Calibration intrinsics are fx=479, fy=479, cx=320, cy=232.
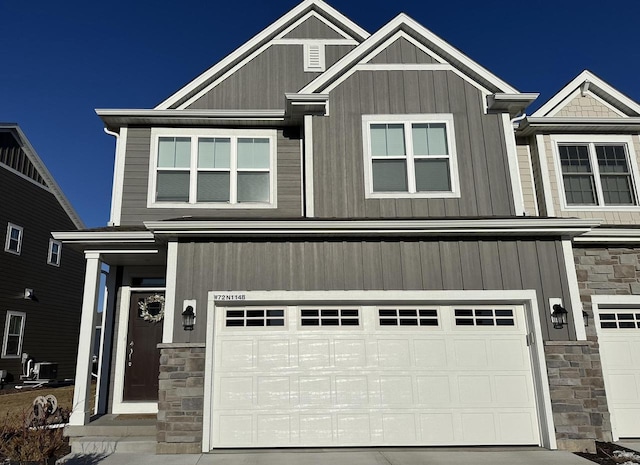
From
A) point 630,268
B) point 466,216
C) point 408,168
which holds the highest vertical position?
point 408,168

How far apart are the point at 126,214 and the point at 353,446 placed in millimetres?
5708

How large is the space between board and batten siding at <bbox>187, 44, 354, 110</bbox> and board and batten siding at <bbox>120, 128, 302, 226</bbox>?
3.62ft

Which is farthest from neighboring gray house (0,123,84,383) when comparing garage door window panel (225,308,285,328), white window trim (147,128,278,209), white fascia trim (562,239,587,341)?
white fascia trim (562,239,587,341)

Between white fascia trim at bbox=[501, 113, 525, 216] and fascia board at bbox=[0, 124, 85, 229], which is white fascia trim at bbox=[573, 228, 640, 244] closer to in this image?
white fascia trim at bbox=[501, 113, 525, 216]

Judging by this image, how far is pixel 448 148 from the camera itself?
28.2 feet

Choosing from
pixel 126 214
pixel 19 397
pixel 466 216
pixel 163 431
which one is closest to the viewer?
pixel 163 431

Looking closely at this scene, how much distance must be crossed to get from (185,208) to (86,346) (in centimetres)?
288

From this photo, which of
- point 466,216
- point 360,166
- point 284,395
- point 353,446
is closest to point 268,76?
point 360,166

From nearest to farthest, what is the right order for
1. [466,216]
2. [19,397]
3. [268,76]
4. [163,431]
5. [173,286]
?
1. [163,431]
2. [173,286]
3. [466,216]
4. [268,76]
5. [19,397]

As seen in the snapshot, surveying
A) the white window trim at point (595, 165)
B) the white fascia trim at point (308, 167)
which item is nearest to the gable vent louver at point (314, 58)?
the white fascia trim at point (308, 167)

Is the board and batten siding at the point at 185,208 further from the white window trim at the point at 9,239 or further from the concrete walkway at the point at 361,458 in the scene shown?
the white window trim at the point at 9,239

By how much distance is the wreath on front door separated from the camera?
9.22 meters

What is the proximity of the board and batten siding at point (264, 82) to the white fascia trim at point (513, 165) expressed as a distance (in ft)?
13.5

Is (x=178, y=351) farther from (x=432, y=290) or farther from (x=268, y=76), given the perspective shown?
(x=268, y=76)
